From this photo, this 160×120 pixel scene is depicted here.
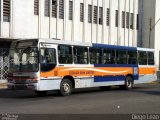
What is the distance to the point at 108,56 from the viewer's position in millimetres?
24781

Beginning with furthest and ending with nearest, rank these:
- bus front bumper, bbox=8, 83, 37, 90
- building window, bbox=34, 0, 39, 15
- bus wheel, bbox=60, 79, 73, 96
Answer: building window, bbox=34, 0, 39, 15 → bus wheel, bbox=60, 79, 73, 96 → bus front bumper, bbox=8, 83, 37, 90

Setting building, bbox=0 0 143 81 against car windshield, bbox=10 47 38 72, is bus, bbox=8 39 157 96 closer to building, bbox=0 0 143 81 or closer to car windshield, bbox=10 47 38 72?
car windshield, bbox=10 47 38 72

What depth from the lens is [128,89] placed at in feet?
86.9

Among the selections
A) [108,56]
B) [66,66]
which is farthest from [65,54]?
[108,56]

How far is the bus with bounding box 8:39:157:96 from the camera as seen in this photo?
791 inches

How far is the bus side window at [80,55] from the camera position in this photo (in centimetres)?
2228

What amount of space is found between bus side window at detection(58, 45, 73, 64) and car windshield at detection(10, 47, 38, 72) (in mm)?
1484

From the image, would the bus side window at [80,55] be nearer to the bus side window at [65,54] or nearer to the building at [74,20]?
the bus side window at [65,54]

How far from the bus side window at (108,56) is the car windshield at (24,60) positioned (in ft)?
18.0

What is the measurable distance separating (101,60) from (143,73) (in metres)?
4.82

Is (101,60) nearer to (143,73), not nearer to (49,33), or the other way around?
(143,73)

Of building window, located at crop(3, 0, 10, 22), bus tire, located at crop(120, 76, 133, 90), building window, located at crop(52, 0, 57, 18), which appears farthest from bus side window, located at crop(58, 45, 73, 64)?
building window, located at crop(52, 0, 57, 18)

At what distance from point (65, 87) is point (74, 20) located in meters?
15.6

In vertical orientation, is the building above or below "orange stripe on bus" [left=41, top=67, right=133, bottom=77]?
above
